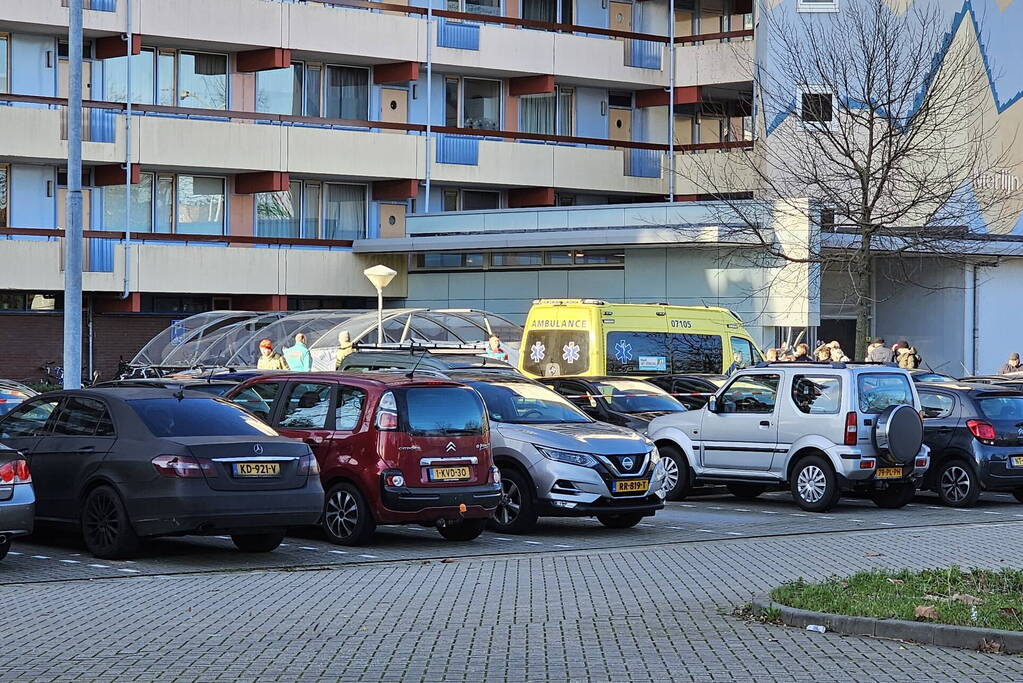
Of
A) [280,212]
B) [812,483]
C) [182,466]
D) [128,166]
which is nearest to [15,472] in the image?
[182,466]

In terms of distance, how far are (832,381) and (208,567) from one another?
9.14 m

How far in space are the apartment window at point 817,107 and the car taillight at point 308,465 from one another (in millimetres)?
18575

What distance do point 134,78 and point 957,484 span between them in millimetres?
26405

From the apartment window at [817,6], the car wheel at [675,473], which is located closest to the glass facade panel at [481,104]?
the apartment window at [817,6]

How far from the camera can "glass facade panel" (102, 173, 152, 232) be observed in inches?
1657

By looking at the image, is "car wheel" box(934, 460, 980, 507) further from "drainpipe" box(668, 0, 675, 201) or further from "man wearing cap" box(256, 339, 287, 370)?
"drainpipe" box(668, 0, 675, 201)

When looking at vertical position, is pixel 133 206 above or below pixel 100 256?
above

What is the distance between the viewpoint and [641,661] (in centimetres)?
945

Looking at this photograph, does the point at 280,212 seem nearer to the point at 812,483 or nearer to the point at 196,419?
the point at 812,483

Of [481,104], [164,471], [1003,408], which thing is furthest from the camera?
[481,104]

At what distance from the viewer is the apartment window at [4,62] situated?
40.4m

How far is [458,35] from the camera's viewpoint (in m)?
45.2

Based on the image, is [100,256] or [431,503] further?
[100,256]

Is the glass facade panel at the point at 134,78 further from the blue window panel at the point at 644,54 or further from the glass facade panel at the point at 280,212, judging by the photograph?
the blue window panel at the point at 644,54
